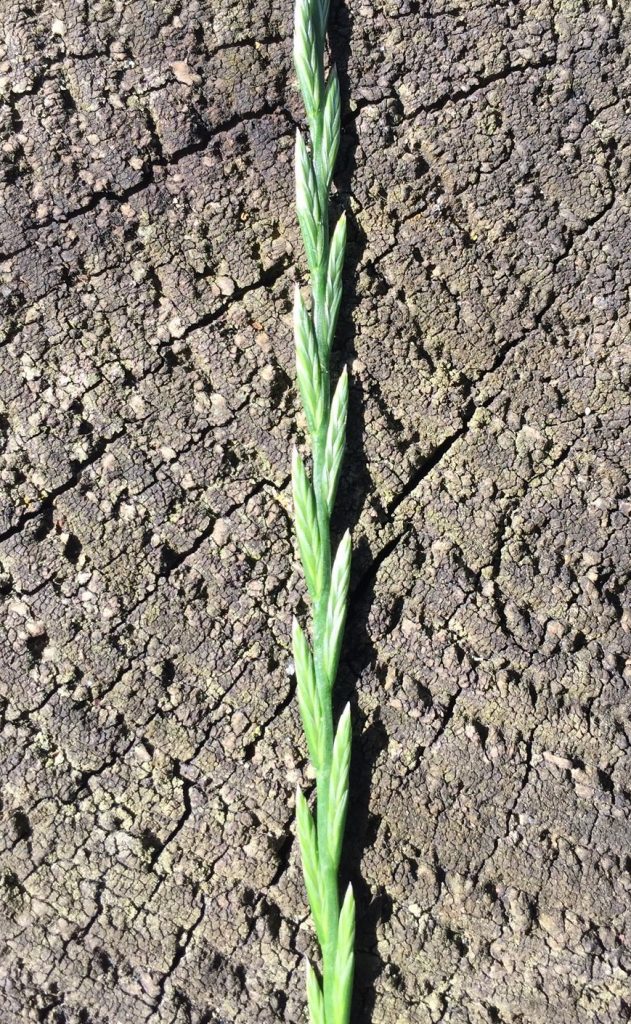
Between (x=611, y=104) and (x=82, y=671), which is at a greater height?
(x=611, y=104)

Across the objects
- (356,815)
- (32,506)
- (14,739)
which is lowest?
(14,739)

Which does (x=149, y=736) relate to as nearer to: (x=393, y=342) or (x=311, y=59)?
(x=393, y=342)

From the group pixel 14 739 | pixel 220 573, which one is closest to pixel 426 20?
pixel 220 573
